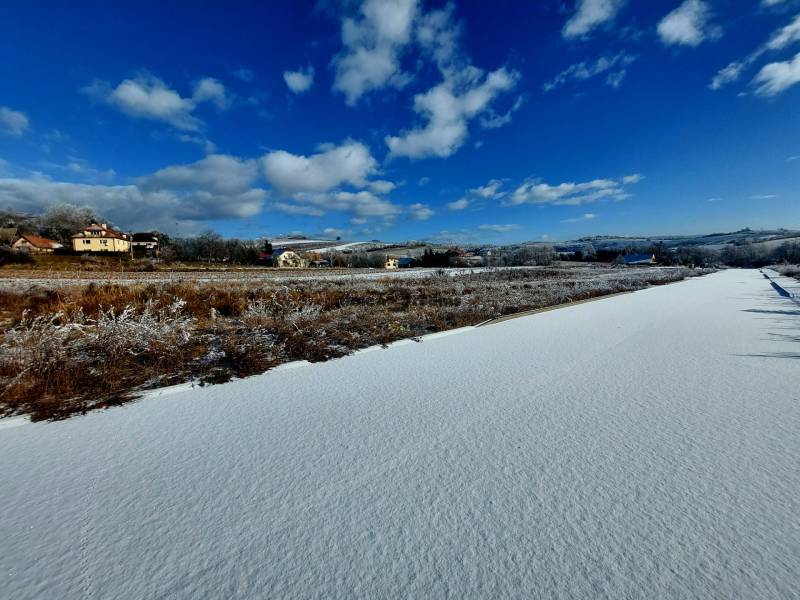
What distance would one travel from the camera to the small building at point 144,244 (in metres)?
74.3

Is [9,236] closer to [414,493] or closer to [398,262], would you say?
[398,262]

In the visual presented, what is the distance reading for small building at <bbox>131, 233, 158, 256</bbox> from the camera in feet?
244

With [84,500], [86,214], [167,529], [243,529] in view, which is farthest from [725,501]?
[86,214]

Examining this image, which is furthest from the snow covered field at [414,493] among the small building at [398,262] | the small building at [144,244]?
the small building at [144,244]

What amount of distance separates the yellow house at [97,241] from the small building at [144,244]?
2.98 meters

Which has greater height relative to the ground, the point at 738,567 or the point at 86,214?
the point at 86,214

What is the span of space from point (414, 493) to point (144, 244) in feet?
317

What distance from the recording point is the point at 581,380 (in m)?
4.87

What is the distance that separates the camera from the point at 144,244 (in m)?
79.4

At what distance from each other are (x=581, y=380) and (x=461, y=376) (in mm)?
1607

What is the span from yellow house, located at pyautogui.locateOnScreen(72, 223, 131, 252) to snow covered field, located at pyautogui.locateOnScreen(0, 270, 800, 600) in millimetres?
88377

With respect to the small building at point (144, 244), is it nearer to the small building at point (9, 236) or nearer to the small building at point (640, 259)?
the small building at point (9, 236)

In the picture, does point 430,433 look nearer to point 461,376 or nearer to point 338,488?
point 338,488

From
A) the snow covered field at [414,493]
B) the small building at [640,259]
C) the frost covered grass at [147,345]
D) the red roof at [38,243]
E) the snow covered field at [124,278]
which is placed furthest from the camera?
the small building at [640,259]
